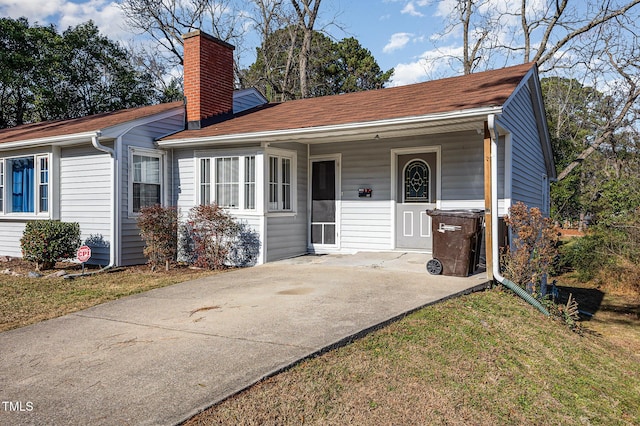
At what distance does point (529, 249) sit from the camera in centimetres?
725

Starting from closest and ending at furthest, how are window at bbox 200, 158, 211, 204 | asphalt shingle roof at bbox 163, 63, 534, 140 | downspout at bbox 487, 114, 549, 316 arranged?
downspout at bbox 487, 114, 549, 316
asphalt shingle roof at bbox 163, 63, 534, 140
window at bbox 200, 158, 211, 204

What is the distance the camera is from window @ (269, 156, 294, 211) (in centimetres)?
980

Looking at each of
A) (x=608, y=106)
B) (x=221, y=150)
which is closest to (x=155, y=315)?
(x=221, y=150)

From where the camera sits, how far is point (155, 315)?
5664 mm

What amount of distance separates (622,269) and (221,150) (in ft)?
33.9

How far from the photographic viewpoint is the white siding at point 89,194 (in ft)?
33.2

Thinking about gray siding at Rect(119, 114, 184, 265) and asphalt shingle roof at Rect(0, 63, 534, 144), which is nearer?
asphalt shingle roof at Rect(0, 63, 534, 144)

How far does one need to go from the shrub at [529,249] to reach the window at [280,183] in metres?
4.62

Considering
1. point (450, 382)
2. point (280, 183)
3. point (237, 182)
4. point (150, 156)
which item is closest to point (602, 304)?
point (280, 183)

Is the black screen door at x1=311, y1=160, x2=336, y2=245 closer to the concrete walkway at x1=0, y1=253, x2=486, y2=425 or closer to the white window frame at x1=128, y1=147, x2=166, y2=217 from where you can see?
the concrete walkway at x1=0, y1=253, x2=486, y2=425

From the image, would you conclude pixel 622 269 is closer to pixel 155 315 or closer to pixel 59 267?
pixel 155 315

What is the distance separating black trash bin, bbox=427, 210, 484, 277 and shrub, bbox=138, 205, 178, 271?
17.0 ft

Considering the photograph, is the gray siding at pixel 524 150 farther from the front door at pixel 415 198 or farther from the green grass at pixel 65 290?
the green grass at pixel 65 290

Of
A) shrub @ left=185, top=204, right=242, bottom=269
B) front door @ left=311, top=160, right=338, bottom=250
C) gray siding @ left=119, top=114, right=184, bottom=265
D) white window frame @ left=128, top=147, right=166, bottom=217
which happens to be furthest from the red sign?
front door @ left=311, top=160, right=338, bottom=250
